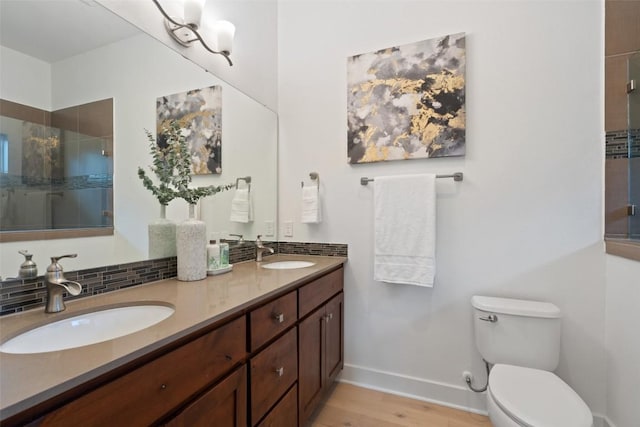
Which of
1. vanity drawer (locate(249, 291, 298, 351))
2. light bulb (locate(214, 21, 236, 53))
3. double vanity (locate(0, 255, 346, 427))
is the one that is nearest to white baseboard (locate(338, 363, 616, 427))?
double vanity (locate(0, 255, 346, 427))

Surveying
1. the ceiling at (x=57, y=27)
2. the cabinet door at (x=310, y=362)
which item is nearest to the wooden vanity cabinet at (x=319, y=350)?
the cabinet door at (x=310, y=362)

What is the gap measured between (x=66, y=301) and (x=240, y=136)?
4.11ft

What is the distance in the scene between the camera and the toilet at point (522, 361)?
3.48 feet

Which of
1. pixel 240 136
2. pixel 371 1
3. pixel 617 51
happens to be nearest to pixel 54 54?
pixel 240 136

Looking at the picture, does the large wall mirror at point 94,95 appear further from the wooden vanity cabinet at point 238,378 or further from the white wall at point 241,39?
the wooden vanity cabinet at point 238,378

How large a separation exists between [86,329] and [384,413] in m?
1.54

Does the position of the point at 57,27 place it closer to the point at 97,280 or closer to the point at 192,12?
the point at 192,12

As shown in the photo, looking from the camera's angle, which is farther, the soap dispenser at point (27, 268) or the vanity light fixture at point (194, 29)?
the vanity light fixture at point (194, 29)

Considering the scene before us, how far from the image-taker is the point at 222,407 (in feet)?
2.88

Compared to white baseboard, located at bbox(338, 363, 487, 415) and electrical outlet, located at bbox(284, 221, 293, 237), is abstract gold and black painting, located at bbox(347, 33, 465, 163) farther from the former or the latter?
white baseboard, located at bbox(338, 363, 487, 415)

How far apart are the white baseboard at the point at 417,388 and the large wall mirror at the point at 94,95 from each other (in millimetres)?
1369

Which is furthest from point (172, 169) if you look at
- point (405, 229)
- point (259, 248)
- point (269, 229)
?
point (405, 229)

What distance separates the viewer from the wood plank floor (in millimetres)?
1563

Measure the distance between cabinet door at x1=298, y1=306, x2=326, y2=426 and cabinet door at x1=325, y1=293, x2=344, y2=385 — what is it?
0.07m
